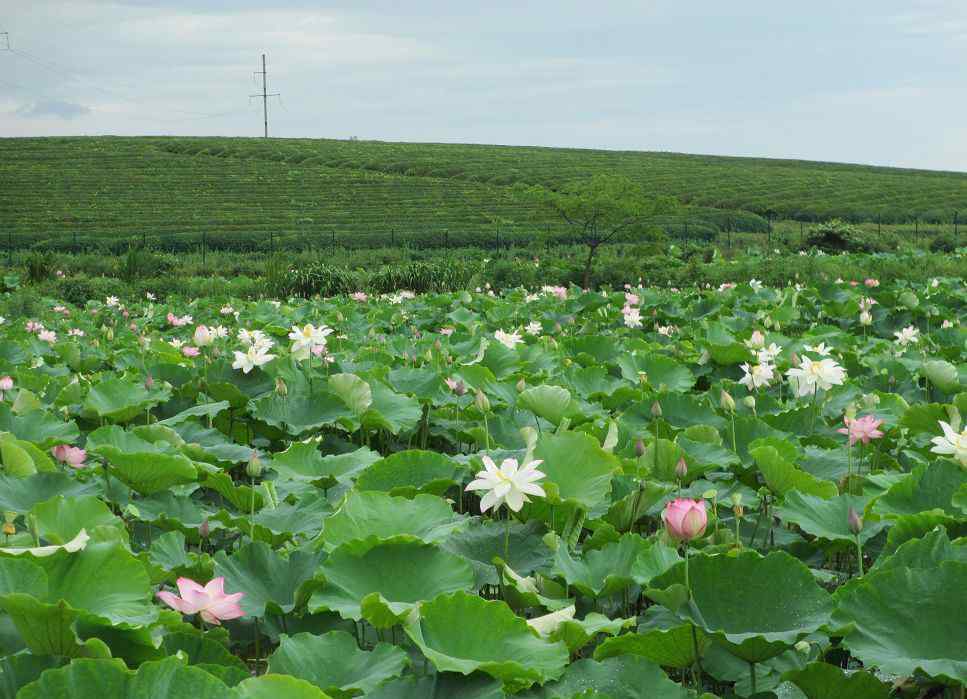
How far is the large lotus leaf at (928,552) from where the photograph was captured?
4.66ft

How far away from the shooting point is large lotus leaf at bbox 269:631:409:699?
1.22 metres

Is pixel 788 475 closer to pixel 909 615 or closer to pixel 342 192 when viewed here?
pixel 909 615

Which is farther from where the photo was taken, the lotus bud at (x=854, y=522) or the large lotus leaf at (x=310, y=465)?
the large lotus leaf at (x=310, y=465)

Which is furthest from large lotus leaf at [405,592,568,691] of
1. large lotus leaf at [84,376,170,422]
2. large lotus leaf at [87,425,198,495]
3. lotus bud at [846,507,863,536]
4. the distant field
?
the distant field

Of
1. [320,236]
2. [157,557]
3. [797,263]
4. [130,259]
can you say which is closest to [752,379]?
[157,557]

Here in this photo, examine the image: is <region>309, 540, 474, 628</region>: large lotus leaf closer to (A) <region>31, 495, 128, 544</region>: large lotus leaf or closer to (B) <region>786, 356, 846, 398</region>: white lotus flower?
(A) <region>31, 495, 128, 544</region>: large lotus leaf

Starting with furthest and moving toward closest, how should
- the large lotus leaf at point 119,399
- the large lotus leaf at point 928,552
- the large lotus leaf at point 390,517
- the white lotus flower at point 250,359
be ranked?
the white lotus flower at point 250,359 → the large lotus leaf at point 119,399 → the large lotus leaf at point 390,517 → the large lotus leaf at point 928,552

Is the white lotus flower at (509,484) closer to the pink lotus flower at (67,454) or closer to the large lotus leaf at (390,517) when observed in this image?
the large lotus leaf at (390,517)

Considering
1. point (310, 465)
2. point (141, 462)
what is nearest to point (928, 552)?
point (310, 465)

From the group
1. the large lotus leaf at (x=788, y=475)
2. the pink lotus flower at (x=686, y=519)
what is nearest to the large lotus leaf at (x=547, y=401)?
the large lotus leaf at (x=788, y=475)

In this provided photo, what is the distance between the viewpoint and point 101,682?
1029 mm

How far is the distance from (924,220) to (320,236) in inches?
1141

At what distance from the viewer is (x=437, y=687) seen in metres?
1.21

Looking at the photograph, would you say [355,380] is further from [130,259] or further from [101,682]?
[130,259]
